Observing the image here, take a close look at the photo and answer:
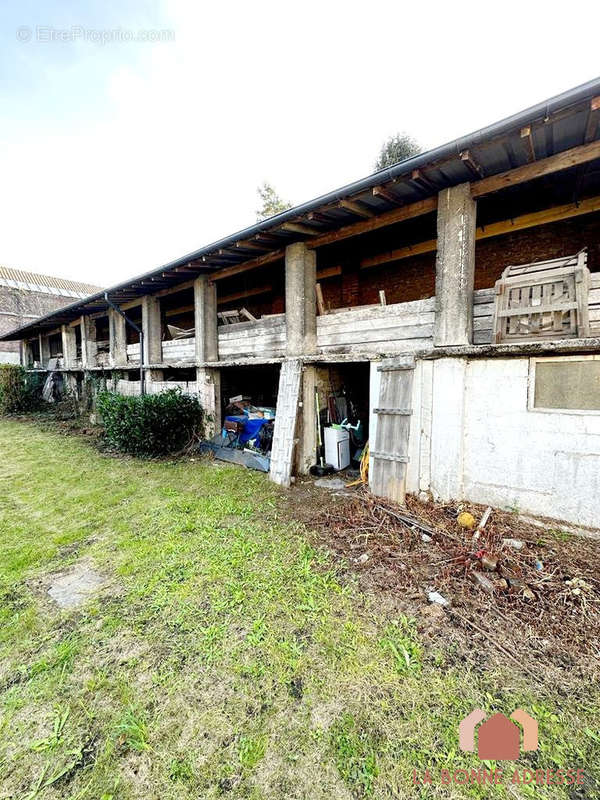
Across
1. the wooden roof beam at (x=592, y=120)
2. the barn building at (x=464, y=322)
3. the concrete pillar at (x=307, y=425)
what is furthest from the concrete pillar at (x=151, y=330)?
the wooden roof beam at (x=592, y=120)

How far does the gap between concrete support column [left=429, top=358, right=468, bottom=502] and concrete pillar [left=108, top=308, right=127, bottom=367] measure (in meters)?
10.0

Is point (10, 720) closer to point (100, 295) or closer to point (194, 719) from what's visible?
point (194, 719)

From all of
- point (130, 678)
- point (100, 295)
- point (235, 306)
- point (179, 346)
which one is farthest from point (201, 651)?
point (235, 306)

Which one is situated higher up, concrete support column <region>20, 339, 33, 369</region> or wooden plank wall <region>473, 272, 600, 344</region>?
concrete support column <region>20, 339, 33, 369</region>

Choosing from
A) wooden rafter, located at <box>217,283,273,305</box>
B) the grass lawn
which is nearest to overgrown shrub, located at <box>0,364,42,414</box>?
wooden rafter, located at <box>217,283,273,305</box>

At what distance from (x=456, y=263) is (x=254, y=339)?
14.4ft

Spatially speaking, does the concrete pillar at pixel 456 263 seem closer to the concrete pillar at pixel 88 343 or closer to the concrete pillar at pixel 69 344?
the concrete pillar at pixel 88 343

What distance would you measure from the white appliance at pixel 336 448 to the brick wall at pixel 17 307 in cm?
3078

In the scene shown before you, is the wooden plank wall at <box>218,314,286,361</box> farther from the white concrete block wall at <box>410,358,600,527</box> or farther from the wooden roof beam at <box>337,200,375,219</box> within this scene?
the white concrete block wall at <box>410,358,600,527</box>

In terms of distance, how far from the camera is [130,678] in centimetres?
227

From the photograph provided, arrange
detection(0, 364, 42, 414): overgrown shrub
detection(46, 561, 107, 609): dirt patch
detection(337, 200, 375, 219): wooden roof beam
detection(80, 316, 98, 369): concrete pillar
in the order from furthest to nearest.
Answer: detection(0, 364, 42, 414): overgrown shrub → detection(80, 316, 98, 369): concrete pillar → detection(337, 200, 375, 219): wooden roof beam → detection(46, 561, 107, 609): dirt patch

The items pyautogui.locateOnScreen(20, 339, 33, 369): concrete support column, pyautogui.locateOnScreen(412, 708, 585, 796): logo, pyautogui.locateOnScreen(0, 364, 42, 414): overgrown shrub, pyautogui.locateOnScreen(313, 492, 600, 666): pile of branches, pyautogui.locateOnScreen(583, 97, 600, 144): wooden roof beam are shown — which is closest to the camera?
pyautogui.locateOnScreen(412, 708, 585, 796): logo

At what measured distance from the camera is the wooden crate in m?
3.77

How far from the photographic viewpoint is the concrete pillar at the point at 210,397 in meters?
8.48
